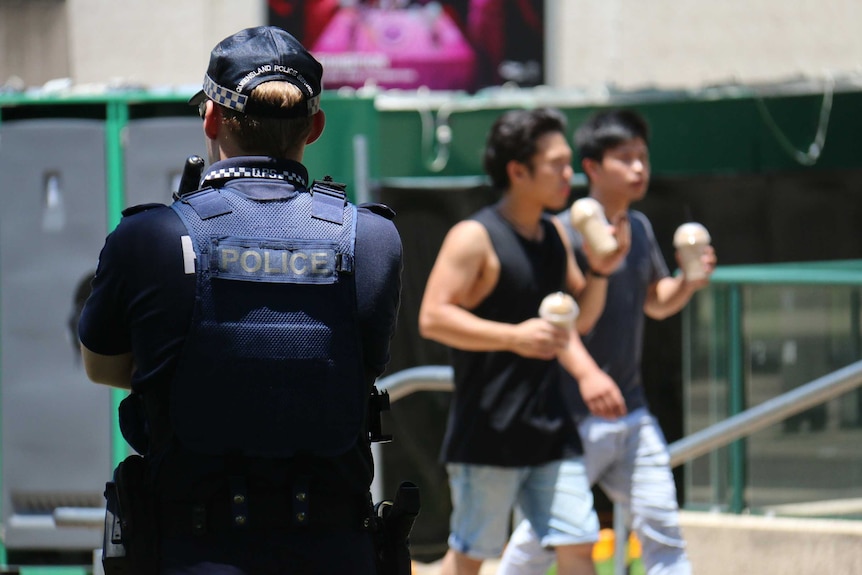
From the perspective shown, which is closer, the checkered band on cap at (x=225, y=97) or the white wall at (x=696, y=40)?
the checkered band on cap at (x=225, y=97)

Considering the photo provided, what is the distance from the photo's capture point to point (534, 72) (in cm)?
1806

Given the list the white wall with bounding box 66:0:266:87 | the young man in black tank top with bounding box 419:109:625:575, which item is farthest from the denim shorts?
the white wall with bounding box 66:0:266:87

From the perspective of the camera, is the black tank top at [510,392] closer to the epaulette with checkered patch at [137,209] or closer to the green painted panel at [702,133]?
the green painted panel at [702,133]

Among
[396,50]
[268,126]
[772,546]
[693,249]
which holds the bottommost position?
[772,546]

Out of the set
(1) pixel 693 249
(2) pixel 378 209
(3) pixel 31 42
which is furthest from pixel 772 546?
(3) pixel 31 42

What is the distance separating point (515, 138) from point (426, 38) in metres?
13.3

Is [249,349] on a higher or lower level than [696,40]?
lower

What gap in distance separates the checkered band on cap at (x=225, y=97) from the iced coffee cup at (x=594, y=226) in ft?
8.24

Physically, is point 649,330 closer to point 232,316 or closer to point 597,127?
point 597,127

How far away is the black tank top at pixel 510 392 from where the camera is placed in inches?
184

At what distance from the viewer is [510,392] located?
474 cm

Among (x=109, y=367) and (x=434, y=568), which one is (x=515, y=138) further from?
(x=109, y=367)

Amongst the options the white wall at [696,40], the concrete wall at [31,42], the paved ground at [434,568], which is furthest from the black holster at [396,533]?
the white wall at [696,40]

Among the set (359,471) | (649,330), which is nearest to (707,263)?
(649,330)
